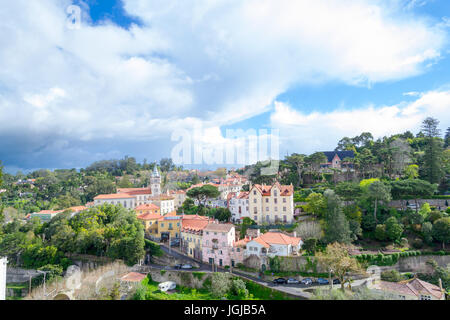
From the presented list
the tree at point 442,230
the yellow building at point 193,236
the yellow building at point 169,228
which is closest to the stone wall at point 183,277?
the yellow building at point 193,236

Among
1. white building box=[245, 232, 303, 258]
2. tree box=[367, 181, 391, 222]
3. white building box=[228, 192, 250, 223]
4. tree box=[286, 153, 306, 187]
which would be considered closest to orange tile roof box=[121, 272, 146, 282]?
white building box=[245, 232, 303, 258]

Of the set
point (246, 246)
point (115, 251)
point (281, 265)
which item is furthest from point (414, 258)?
point (115, 251)

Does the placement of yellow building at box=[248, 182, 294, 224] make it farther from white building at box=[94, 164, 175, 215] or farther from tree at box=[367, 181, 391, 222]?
white building at box=[94, 164, 175, 215]

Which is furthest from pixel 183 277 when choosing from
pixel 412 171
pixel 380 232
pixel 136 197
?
pixel 412 171

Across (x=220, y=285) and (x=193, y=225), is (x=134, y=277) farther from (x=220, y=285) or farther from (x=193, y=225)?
(x=220, y=285)

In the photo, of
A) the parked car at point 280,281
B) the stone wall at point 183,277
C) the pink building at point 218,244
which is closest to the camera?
the parked car at point 280,281

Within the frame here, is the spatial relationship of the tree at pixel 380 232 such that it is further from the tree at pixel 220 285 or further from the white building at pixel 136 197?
the white building at pixel 136 197

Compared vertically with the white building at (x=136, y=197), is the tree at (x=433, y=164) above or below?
above
